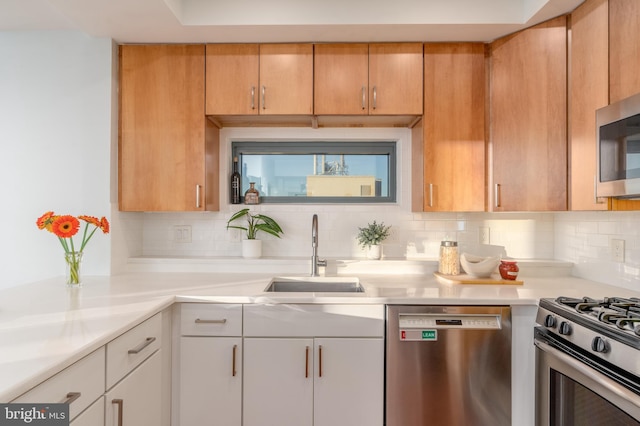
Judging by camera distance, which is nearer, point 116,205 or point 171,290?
point 171,290

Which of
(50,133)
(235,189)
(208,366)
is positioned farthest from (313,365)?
(50,133)

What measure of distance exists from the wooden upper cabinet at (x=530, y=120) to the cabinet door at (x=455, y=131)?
0.08 metres

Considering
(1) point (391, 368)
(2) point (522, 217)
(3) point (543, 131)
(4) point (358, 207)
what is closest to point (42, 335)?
(1) point (391, 368)

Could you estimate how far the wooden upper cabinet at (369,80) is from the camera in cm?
230

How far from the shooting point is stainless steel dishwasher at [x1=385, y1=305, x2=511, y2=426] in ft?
6.01

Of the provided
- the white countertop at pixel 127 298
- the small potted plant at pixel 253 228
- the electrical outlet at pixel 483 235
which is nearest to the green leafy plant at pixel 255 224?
the small potted plant at pixel 253 228

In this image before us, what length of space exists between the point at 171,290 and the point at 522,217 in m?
2.22

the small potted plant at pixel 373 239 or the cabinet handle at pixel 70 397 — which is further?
the small potted plant at pixel 373 239

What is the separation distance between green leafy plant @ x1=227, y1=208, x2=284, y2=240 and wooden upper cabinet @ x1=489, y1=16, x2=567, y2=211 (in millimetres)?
1354

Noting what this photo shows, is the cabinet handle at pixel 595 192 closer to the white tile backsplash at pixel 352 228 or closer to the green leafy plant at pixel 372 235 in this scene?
the white tile backsplash at pixel 352 228

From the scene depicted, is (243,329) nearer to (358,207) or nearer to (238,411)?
(238,411)

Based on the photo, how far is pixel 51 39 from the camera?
2355 millimetres

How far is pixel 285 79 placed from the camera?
2.31 m

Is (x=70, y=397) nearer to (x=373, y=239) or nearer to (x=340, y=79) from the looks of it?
(x=373, y=239)
